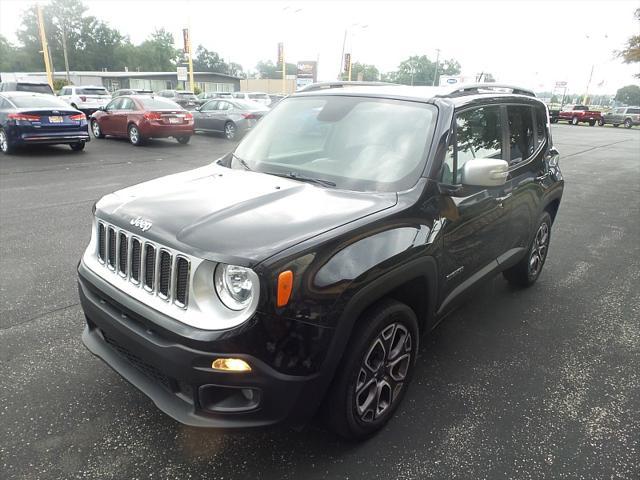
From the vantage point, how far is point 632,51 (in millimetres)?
15992

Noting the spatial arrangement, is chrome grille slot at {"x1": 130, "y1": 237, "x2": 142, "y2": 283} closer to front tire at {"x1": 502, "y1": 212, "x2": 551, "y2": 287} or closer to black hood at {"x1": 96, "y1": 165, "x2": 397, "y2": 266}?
black hood at {"x1": 96, "y1": 165, "x2": 397, "y2": 266}

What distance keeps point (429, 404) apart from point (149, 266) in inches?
72.2

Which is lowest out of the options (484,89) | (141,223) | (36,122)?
(36,122)

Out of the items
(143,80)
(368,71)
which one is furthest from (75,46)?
(368,71)

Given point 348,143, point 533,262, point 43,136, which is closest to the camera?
point 348,143

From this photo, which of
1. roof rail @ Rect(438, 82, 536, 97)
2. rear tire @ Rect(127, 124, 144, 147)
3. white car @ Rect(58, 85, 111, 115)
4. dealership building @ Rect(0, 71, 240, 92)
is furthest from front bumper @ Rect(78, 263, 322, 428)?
dealership building @ Rect(0, 71, 240, 92)

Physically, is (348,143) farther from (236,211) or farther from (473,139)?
(236,211)

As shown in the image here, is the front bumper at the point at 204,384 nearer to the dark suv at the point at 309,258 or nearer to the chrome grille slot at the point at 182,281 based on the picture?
the dark suv at the point at 309,258

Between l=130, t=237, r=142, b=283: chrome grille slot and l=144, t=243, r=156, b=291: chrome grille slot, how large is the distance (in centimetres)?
8

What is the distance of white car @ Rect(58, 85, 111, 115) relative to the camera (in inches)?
1045

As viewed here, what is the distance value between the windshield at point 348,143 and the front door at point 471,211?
9.6 inches

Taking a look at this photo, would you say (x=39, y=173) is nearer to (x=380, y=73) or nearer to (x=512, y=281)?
(x=512, y=281)

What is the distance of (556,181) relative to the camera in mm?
4691

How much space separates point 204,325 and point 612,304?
A: 4065 millimetres
